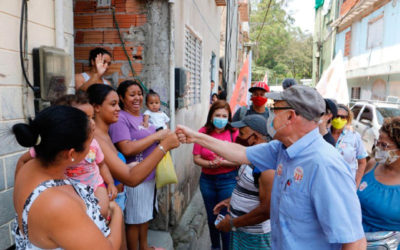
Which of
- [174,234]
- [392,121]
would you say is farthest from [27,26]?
[174,234]

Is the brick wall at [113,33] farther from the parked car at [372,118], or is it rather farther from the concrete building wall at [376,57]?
the concrete building wall at [376,57]

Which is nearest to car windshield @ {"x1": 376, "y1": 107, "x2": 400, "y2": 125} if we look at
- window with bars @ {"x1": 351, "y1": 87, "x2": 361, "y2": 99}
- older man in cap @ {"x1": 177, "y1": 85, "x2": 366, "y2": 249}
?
older man in cap @ {"x1": 177, "y1": 85, "x2": 366, "y2": 249}

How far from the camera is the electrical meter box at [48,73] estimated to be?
6.87 feet

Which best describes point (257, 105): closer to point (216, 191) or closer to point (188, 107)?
point (188, 107)

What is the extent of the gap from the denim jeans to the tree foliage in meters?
30.8

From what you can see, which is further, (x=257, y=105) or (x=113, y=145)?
(x=257, y=105)

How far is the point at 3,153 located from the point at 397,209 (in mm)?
2772

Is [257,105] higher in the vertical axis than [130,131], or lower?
higher

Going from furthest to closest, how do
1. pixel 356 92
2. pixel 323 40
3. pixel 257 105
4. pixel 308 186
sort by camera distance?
pixel 323 40, pixel 356 92, pixel 257 105, pixel 308 186

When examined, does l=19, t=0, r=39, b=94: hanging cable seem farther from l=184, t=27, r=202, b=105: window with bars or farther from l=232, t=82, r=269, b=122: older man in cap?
l=232, t=82, r=269, b=122: older man in cap

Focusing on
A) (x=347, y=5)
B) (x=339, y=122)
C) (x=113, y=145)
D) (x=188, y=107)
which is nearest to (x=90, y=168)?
(x=113, y=145)

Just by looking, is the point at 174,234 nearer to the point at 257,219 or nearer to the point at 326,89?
the point at 257,219

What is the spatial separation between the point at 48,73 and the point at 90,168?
2.63 feet

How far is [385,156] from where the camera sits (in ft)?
7.37
